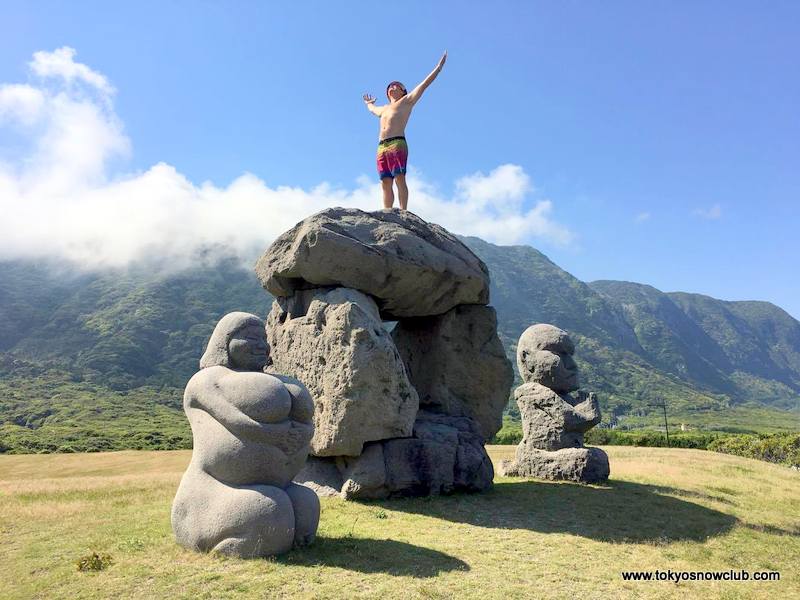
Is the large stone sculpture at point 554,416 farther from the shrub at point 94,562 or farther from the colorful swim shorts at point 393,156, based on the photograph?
the shrub at point 94,562

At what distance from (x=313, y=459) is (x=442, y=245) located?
587 centimetres

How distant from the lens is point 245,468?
23.7 feet

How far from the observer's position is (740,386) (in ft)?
591

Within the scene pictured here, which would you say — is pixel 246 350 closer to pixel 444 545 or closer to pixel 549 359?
pixel 444 545

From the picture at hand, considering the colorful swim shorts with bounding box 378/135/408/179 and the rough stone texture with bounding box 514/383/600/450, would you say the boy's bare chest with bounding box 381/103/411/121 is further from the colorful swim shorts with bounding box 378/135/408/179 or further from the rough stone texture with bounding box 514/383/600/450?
the rough stone texture with bounding box 514/383/600/450

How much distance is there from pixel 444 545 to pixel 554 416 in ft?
23.8

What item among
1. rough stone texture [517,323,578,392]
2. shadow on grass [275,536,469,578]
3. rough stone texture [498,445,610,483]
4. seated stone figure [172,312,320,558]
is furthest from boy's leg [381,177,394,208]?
shadow on grass [275,536,469,578]

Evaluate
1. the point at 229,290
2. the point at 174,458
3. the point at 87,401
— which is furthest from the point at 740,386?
the point at 174,458

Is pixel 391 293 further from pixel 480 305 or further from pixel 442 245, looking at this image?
pixel 480 305

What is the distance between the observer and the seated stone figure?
7.06m

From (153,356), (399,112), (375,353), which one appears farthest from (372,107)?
(153,356)

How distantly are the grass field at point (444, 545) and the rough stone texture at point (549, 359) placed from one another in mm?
2720

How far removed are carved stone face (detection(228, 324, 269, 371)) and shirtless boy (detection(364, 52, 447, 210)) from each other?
23.6 feet

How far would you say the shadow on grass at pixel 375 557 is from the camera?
23.5 ft
